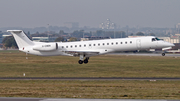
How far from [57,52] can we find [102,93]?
22.8 metres

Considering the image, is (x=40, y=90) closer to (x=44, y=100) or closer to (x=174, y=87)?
(x=44, y=100)

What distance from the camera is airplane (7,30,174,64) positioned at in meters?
39.9

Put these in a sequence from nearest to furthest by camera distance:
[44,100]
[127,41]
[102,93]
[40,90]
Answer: [44,100] → [102,93] → [40,90] → [127,41]

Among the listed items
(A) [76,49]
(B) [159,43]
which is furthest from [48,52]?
(B) [159,43]

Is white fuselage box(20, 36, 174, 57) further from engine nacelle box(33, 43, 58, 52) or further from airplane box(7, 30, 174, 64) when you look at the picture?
engine nacelle box(33, 43, 58, 52)

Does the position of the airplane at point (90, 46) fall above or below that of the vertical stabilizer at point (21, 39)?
below

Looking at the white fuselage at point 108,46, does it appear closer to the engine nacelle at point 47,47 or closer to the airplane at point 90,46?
the airplane at point 90,46

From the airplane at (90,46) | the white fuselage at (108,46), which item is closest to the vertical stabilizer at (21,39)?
the airplane at (90,46)

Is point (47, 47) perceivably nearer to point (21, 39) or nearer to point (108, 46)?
point (21, 39)

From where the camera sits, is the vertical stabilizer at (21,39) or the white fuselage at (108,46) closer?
the white fuselage at (108,46)

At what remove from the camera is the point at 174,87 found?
23047 millimetres

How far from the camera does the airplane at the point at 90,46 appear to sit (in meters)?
39.9

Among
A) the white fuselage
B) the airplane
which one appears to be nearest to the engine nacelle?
the airplane

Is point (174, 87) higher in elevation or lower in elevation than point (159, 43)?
lower
